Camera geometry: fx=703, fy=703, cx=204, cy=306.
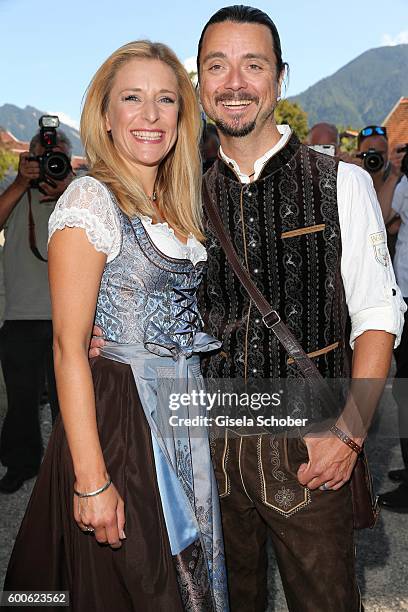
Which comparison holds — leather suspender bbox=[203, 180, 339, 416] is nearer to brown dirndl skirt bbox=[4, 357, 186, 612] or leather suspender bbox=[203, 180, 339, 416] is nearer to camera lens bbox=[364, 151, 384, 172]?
brown dirndl skirt bbox=[4, 357, 186, 612]

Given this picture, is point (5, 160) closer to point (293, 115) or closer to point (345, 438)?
point (293, 115)

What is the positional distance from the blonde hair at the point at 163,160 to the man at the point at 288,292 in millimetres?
81

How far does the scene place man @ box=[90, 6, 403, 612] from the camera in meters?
2.00

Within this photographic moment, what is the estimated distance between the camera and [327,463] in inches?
76.5

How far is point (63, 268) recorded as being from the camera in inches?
68.9

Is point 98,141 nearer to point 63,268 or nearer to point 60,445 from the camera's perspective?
point 63,268

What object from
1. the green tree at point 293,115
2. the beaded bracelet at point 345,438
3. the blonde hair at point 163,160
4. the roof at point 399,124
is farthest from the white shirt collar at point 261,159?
the roof at point 399,124

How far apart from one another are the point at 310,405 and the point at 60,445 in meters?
0.72

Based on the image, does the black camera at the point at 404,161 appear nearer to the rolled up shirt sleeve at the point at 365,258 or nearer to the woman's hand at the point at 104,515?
the rolled up shirt sleeve at the point at 365,258

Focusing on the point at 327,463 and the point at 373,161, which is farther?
the point at 373,161

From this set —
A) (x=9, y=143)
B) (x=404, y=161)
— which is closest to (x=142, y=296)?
(x=404, y=161)

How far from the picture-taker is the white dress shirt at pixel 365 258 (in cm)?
200

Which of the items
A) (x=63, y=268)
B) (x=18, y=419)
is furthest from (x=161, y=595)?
(x=18, y=419)

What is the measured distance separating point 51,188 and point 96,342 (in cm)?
286
